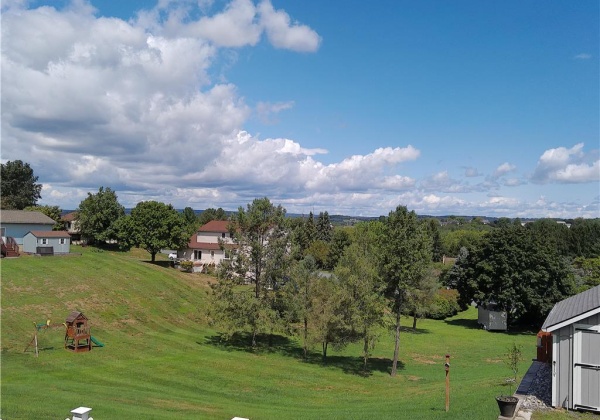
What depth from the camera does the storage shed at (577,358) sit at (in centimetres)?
1424

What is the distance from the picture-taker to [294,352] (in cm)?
3306

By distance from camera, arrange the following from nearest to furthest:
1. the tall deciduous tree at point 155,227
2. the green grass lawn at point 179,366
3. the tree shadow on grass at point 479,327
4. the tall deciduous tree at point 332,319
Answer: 1. the green grass lawn at point 179,366
2. the tall deciduous tree at point 332,319
3. the tree shadow on grass at point 479,327
4. the tall deciduous tree at point 155,227

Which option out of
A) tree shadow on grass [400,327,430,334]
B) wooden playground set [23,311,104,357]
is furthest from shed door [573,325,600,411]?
tree shadow on grass [400,327,430,334]

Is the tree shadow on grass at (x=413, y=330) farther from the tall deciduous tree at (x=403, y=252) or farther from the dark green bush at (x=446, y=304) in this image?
the tall deciduous tree at (x=403, y=252)

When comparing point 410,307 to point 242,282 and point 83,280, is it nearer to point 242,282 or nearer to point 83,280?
point 242,282

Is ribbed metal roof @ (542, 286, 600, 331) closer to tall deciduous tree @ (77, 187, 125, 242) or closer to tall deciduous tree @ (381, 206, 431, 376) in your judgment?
tall deciduous tree @ (381, 206, 431, 376)

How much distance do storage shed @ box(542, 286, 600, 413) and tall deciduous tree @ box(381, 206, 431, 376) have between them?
13036mm

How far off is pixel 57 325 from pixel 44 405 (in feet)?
45.3

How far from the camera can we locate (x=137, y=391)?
18719mm

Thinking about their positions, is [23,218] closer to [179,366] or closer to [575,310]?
[179,366]

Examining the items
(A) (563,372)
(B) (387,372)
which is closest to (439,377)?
(B) (387,372)

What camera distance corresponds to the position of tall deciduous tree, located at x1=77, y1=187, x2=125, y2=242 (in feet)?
219

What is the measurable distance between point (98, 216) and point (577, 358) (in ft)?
215

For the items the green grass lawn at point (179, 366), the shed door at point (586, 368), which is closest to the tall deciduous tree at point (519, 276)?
the green grass lawn at point (179, 366)
